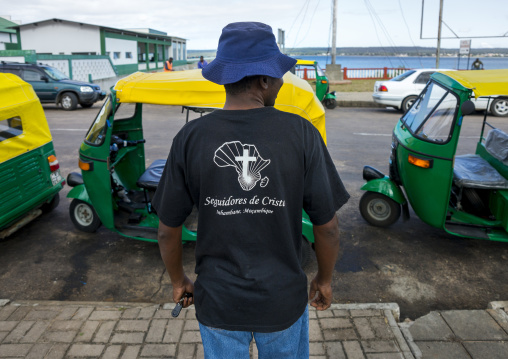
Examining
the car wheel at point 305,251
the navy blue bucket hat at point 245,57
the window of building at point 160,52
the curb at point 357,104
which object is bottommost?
the car wheel at point 305,251

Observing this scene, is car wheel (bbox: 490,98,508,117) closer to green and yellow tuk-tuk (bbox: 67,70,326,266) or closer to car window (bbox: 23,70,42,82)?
green and yellow tuk-tuk (bbox: 67,70,326,266)

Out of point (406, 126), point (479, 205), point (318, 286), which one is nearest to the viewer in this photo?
point (318, 286)

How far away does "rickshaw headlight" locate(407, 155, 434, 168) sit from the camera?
4869mm

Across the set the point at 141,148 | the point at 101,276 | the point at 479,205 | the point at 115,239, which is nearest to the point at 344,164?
the point at 479,205

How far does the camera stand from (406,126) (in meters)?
5.66

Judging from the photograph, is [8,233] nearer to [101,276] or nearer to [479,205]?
[101,276]

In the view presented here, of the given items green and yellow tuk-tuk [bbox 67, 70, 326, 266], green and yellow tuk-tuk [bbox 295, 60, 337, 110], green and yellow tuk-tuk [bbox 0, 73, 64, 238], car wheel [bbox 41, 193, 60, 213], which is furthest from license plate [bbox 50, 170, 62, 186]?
green and yellow tuk-tuk [bbox 295, 60, 337, 110]

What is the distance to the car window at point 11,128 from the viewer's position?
5258 mm

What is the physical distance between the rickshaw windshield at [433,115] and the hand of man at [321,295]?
3319 mm

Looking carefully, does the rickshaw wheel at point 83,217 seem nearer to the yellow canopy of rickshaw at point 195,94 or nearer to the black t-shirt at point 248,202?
the yellow canopy of rickshaw at point 195,94

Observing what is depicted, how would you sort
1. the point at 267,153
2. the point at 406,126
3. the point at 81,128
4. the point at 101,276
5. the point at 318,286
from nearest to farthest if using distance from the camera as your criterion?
the point at 267,153 < the point at 318,286 < the point at 101,276 < the point at 406,126 < the point at 81,128

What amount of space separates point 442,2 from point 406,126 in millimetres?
20995

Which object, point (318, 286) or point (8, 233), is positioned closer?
point (318, 286)

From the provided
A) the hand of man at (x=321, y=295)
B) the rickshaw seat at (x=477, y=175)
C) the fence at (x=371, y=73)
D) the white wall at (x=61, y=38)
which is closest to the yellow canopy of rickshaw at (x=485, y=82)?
the rickshaw seat at (x=477, y=175)
